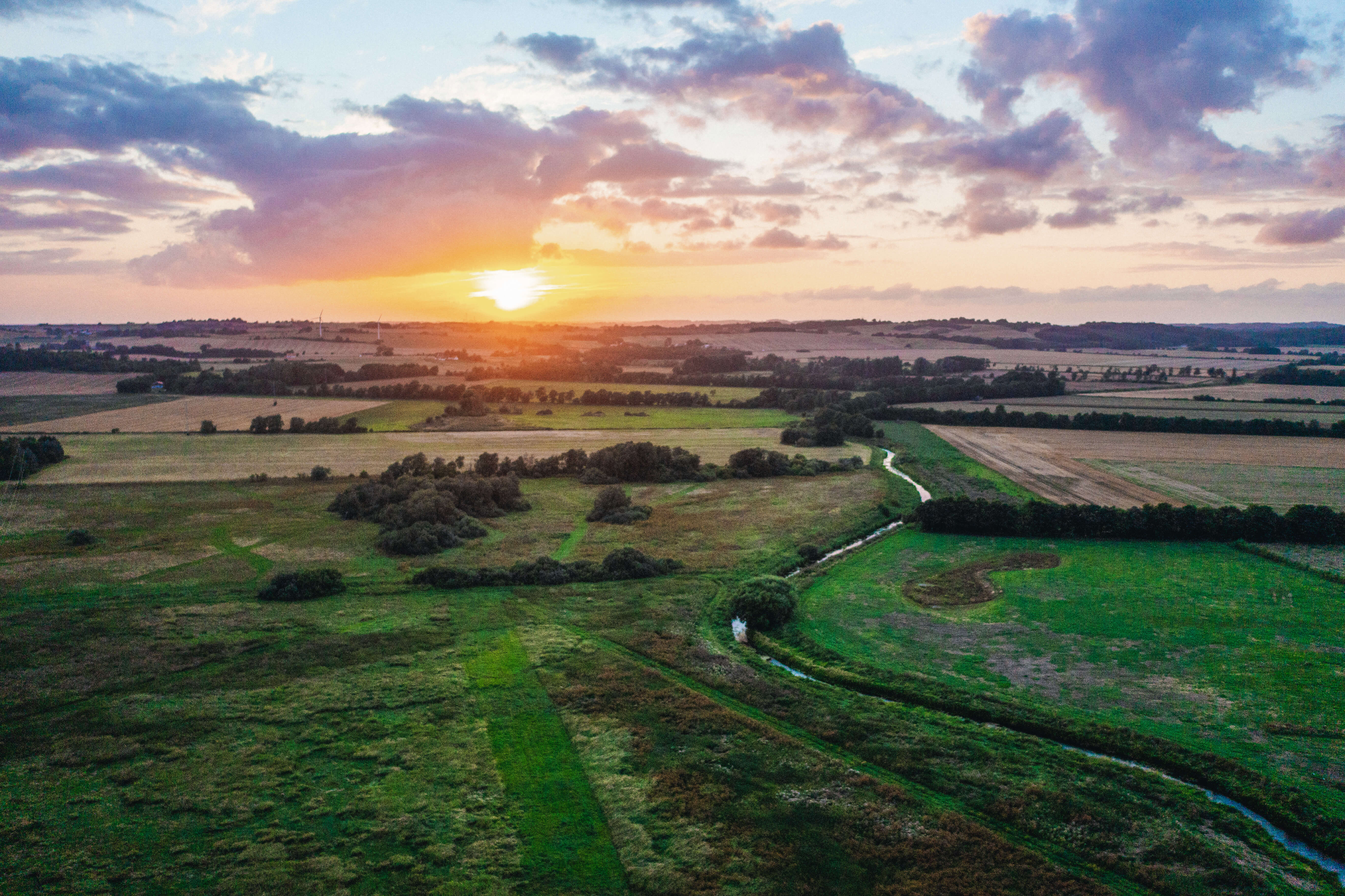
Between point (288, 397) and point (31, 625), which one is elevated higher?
point (288, 397)

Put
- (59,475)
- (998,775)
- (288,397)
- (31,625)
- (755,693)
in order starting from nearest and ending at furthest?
1. (998,775)
2. (755,693)
3. (31,625)
4. (59,475)
5. (288,397)

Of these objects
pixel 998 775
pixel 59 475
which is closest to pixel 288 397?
pixel 59 475

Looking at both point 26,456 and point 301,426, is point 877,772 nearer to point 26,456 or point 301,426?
point 26,456

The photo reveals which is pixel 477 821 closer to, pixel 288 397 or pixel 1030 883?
pixel 1030 883

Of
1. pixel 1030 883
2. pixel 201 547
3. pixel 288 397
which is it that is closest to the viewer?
pixel 1030 883

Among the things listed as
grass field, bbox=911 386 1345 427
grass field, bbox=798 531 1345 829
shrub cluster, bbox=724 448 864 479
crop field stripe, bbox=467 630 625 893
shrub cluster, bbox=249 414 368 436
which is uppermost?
grass field, bbox=911 386 1345 427

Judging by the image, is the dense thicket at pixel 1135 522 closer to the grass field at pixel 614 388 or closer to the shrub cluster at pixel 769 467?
the shrub cluster at pixel 769 467

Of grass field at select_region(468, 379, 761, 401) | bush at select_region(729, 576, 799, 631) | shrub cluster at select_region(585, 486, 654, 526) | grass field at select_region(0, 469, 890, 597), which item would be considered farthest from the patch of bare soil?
grass field at select_region(468, 379, 761, 401)

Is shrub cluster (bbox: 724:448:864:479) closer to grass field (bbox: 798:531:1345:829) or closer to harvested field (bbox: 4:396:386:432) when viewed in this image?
grass field (bbox: 798:531:1345:829)

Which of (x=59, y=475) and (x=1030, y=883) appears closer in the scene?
(x=1030, y=883)
